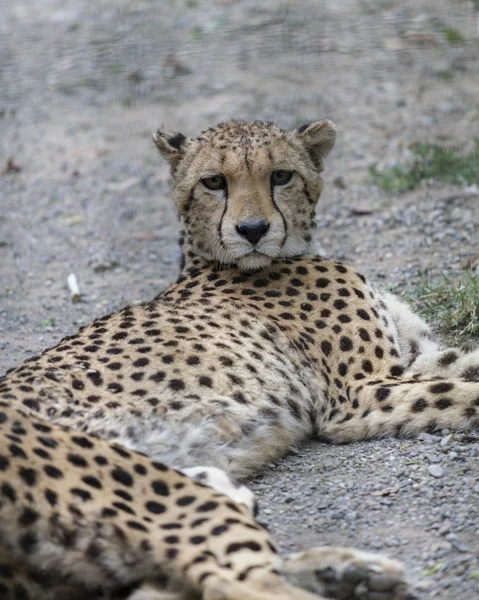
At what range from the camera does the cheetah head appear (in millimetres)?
4133

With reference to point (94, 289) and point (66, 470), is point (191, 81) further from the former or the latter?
point (66, 470)

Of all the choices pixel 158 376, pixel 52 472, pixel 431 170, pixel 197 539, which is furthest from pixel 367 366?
pixel 431 170

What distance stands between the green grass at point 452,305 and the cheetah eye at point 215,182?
114 cm

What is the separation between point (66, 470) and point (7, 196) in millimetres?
4796

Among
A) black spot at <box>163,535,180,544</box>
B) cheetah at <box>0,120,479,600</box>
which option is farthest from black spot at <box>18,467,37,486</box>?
black spot at <box>163,535,180,544</box>

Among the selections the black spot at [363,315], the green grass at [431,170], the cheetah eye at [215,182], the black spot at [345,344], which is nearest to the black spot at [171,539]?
the black spot at [345,344]

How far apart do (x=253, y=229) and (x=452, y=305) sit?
115cm

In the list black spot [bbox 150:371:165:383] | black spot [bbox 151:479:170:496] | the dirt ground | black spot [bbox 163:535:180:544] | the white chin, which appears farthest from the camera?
the white chin

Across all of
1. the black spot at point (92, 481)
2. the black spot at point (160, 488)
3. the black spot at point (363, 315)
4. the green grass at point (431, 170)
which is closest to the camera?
the black spot at point (92, 481)

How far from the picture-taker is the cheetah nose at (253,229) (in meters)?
4.08

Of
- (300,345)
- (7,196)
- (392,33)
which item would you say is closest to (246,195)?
(300,345)

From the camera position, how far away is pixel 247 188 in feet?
13.6

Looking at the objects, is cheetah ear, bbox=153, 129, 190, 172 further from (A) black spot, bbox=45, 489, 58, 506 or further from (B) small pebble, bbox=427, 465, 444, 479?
(A) black spot, bbox=45, 489, 58, 506

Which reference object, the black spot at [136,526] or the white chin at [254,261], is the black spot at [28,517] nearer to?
the black spot at [136,526]
